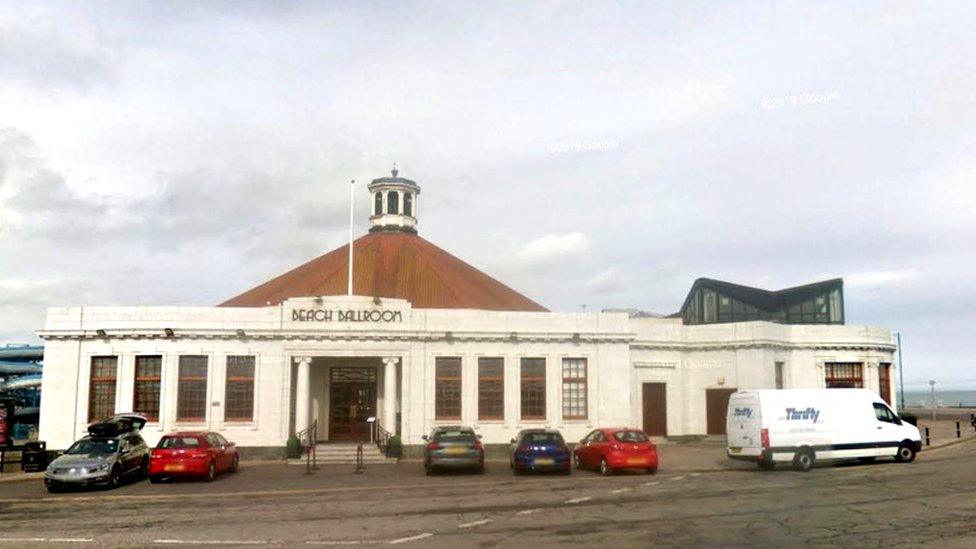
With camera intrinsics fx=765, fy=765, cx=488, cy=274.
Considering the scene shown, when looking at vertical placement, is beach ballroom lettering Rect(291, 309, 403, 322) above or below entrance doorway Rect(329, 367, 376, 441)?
above

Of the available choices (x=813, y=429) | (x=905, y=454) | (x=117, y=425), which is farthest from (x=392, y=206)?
(x=905, y=454)

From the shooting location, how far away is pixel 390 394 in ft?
105

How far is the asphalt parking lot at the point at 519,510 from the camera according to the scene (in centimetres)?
1345

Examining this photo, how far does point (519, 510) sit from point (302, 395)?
1707 centimetres

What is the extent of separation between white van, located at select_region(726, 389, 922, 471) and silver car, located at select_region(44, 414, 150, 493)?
64.6ft

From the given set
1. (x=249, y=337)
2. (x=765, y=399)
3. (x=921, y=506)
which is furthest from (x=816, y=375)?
(x=249, y=337)

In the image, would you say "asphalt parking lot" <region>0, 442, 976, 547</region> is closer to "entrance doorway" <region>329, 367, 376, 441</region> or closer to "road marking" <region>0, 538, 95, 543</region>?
"road marking" <region>0, 538, 95, 543</region>

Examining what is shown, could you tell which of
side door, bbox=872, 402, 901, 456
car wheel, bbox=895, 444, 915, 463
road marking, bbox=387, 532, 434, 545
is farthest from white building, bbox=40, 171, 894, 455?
road marking, bbox=387, 532, 434, 545

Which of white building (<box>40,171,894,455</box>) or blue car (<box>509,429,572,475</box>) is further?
white building (<box>40,171,894,455</box>)

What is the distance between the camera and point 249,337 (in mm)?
31859

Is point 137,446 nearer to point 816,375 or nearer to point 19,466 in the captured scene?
point 19,466

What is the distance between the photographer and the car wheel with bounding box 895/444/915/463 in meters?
26.2

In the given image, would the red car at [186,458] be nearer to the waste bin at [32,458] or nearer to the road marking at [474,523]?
the waste bin at [32,458]

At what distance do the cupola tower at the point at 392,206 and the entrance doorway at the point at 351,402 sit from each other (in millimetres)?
16573
